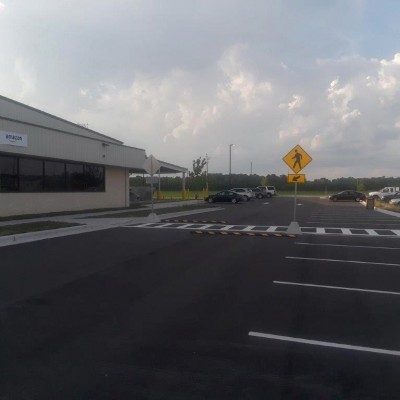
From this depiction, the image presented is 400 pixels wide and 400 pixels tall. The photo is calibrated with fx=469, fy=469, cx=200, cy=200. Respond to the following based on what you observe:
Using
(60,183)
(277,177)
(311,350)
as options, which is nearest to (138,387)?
(311,350)

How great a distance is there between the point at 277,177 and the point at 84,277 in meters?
102

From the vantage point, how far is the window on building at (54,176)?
1008 inches

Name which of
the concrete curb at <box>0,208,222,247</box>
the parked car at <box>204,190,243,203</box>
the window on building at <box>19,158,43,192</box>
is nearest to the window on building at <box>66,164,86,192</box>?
the window on building at <box>19,158,43,192</box>

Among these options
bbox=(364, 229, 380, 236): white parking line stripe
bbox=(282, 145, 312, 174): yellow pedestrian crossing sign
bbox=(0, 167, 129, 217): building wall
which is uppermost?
bbox=(282, 145, 312, 174): yellow pedestrian crossing sign

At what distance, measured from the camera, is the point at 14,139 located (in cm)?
2109

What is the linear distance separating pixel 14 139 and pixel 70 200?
721cm

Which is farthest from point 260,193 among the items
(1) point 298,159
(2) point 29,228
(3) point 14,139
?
(2) point 29,228

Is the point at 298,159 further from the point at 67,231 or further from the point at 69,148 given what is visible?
the point at 69,148

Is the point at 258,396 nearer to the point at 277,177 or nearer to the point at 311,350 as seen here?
the point at 311,350

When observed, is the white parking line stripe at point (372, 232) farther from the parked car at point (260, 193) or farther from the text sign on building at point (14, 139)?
the parked car at point (260, 193)

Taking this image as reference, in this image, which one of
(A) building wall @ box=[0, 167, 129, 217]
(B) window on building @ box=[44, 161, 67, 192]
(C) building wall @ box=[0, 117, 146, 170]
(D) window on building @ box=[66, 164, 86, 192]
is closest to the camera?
(C) building wall @ box=[0, 117, 146, 170]

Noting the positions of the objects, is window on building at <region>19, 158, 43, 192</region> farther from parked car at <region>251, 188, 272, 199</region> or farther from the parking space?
parked car at <region>251, 188, 272, 199</region>

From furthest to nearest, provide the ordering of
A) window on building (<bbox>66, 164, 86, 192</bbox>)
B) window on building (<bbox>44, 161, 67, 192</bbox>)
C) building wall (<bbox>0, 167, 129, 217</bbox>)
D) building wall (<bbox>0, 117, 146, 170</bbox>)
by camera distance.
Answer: window on building (<bbox>66, 164, 86, 192</bbox>) → window on building (<bbox>44, 161, 67, 192</bbox>) → building wall (<bbox>0, 167, 129, 217</bbox>) → building wall (<bbox>0, 117, 146, 170</bbox>)

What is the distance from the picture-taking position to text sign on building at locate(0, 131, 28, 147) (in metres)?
20.4
